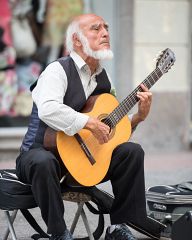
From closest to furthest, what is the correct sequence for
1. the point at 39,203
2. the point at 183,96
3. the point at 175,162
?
the point at 39,203 < the point at 175,162 < the point at 183,96

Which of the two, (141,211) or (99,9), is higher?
(99,9)

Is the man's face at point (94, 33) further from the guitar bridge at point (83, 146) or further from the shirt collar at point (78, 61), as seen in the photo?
the guitar bridge at point (83, 146)

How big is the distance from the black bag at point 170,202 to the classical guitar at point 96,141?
52 centimetres

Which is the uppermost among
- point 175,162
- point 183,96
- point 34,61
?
point 34,61

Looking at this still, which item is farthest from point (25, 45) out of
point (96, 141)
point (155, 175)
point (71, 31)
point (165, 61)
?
point (96, 141)

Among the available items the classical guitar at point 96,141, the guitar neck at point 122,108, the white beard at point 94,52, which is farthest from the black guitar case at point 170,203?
the white beard at point 94,52

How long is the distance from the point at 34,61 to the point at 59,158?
13.5 ft

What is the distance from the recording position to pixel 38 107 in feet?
12.7

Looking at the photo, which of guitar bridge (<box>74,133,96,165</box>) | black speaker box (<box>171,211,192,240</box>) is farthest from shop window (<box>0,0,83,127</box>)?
black speaker box (<box>171,211,192,240</box>)

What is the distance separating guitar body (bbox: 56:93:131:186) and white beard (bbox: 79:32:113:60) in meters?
0.22

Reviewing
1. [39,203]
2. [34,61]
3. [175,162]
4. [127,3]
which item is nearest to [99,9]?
[127,3]

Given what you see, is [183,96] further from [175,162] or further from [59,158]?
[59,158]

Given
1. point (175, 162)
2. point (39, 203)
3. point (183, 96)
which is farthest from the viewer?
point (183, 96)

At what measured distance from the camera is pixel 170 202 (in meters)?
4.36
